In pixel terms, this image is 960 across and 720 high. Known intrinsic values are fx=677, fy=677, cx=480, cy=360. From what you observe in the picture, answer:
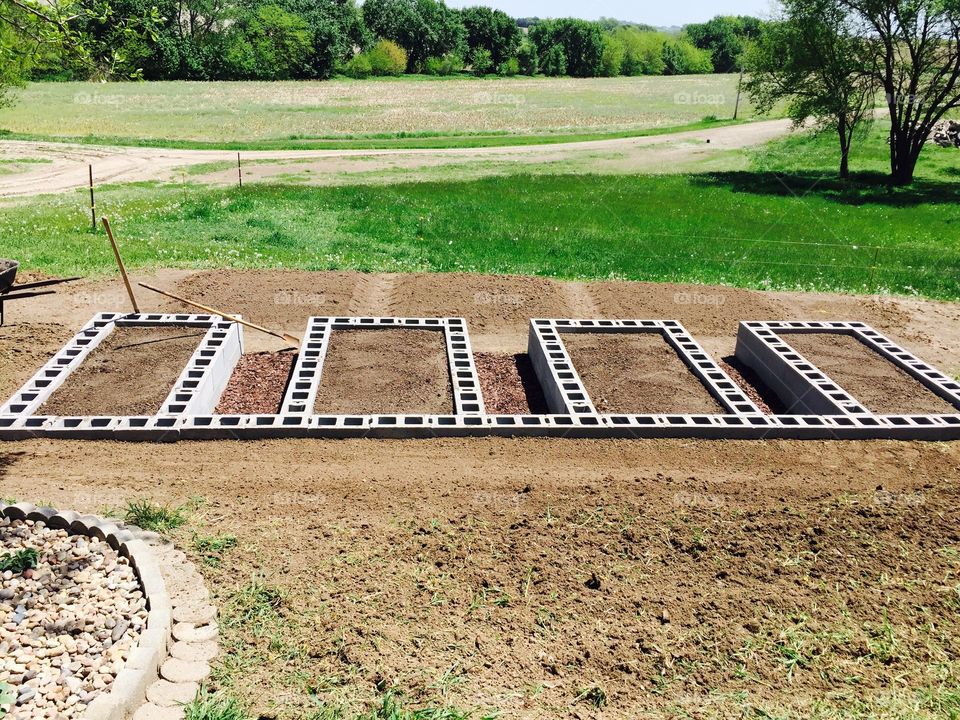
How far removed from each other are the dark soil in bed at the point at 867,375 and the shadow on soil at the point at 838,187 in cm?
1616

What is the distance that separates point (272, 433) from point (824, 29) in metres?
27.9

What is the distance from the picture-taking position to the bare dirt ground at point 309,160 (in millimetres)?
24109

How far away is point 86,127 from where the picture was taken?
36406 millimetres

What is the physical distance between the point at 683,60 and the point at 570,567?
103 metres

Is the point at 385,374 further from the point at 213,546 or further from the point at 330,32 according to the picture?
the point at 330,32

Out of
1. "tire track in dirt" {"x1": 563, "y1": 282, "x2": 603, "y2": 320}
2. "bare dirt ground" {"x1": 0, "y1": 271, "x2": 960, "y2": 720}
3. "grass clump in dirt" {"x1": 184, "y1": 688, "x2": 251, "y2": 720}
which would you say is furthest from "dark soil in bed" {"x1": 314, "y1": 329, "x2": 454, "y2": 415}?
"grass clump in dirt" {"x1": 184, "y1": 688, "x2": 251, "y2": 720}

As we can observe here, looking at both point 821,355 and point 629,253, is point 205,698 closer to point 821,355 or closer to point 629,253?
point 821,355

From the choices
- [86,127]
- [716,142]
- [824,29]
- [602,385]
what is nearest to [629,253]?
[602,385]

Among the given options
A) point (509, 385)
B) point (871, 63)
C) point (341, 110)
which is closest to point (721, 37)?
point (341, 110)

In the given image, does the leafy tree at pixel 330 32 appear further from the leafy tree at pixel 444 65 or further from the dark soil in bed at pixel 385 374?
the dark soil in bed at pixel 385 374

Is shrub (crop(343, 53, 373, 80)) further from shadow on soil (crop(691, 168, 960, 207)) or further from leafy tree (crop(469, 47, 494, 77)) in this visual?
shadow on soil (crop(691, 168, 960, 207))

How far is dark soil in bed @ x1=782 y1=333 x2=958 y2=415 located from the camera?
8930 mm

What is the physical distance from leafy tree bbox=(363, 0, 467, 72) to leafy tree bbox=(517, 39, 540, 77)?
28.7 ft

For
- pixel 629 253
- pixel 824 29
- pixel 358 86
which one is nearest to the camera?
pixel 629 253
